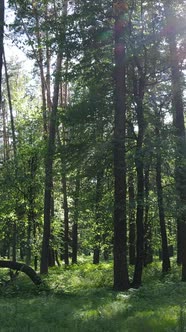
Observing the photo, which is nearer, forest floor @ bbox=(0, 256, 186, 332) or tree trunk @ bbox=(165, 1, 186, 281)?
forest floor @ bbox=(0, 256, 186, 332)

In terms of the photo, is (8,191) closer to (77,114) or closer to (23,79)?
(77,114)

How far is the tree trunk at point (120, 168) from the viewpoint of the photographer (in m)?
11.4

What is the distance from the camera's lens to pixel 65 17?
11844 mm

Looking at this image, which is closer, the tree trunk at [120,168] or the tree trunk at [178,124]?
the tree trunk at [120,168]

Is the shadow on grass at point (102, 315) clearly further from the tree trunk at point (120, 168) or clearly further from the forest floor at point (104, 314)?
the tree trunk at point (120, 168)

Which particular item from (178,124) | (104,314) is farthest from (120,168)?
(104,314)

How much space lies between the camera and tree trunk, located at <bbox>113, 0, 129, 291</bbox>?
1145 cm

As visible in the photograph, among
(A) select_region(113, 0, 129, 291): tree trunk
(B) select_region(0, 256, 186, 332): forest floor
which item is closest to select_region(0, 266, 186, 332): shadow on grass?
(B) select_region(0, 256, 186, 332): forest floor

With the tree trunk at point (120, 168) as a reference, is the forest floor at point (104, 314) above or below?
below

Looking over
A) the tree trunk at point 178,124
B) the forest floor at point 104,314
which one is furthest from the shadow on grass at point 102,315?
the tree trunk at point 178,124

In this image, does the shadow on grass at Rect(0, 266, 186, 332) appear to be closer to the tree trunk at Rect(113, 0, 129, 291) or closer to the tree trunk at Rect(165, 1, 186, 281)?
the tree trunk at Rect(113, 0, 129, 291)

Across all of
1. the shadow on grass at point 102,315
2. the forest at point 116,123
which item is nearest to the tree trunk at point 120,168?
the forest at point 116,123

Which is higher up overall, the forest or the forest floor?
the forest

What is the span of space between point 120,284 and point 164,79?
7276mm
